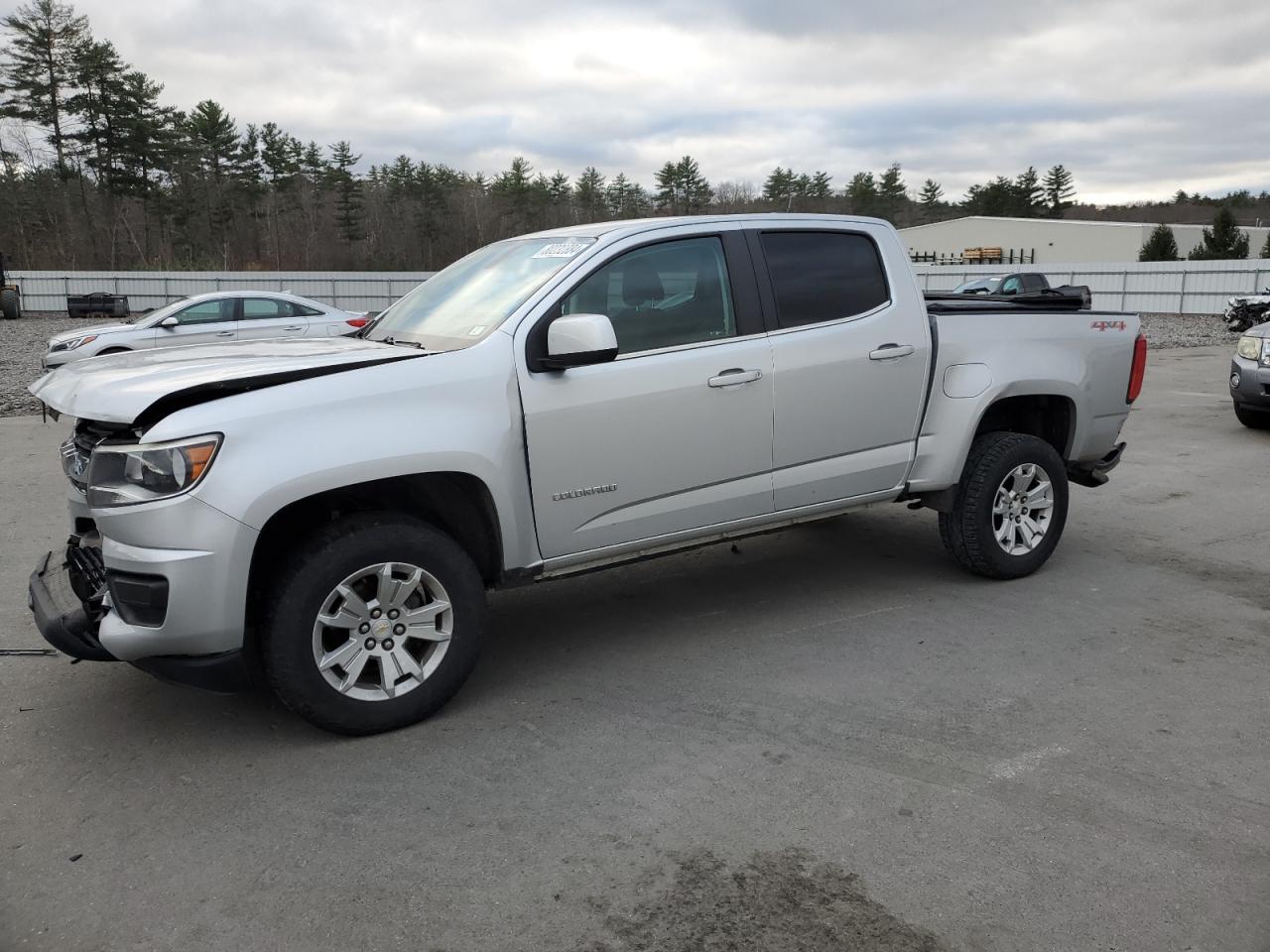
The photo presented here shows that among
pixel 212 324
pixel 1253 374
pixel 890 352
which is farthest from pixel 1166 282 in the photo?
pixel 890 352

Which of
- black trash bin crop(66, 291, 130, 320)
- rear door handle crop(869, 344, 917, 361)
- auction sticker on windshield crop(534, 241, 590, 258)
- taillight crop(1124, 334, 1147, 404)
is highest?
black trash bin crop(66, 291, 130, 320)

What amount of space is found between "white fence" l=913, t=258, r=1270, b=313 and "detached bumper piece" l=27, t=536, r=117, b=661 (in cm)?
2895

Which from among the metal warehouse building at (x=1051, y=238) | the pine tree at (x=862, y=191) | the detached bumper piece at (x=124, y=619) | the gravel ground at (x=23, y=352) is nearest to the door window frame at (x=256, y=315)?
the gravel ground at (x=23, y=352)

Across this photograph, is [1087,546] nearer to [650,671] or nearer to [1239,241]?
[650,671]

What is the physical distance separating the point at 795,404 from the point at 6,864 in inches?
138

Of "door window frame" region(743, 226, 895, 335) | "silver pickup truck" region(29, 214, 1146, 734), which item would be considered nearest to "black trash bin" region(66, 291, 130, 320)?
"silver pickup truck" region(29, 214, 1146, 734)

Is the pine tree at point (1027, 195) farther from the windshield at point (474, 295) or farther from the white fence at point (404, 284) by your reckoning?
the windshield at point (474, 295)

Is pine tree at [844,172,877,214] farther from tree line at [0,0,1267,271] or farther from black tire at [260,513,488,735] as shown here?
black tire at [260,513,488,735]

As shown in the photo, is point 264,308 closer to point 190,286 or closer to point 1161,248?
point 190,286

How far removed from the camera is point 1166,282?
3281 centimetres

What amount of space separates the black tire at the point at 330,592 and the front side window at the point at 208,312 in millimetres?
15048

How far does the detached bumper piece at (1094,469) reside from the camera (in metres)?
6.01

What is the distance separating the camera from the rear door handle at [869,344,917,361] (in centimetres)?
494

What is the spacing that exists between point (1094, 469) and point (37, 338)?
84.8ft
